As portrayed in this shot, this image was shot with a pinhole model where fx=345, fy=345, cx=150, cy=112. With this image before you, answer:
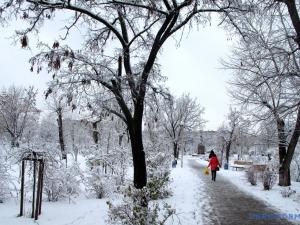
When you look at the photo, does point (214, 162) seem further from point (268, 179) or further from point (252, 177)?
point (268, 179)

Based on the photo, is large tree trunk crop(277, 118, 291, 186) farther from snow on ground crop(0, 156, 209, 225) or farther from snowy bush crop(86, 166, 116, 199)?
snowy bush crop(86, 166, 116, 199)

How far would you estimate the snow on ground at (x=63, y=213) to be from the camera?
8781 mm

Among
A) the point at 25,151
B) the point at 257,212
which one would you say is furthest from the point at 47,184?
the point at 257,212

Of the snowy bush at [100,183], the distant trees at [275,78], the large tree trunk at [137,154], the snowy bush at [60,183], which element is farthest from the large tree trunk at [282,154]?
the snowy bush at [60,183]

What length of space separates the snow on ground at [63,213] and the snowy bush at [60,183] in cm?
38

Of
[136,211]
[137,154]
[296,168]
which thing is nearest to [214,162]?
[296,168]

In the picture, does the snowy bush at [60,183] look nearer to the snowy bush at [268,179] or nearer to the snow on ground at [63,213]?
the snow on ground at [63,213]

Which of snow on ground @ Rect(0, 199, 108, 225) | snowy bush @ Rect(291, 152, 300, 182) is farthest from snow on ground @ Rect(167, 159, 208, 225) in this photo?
snowy bush @ Rect(291, 152, 300, 182)

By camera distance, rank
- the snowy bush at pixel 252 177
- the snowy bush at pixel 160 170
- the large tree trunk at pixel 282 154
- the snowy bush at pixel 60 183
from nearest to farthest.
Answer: the snowy bush at pixel 60 183
the snowy bush at pixel 160 170
the large tree trunk at pixel 282 154
the snowy bush at pixel 252 177

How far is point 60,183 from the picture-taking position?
11.4 meters

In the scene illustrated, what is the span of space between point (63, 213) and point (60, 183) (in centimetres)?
172

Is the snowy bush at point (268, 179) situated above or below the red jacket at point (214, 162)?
below

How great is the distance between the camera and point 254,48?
1461 centimetres

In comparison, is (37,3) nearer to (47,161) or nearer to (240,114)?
(47,161)
